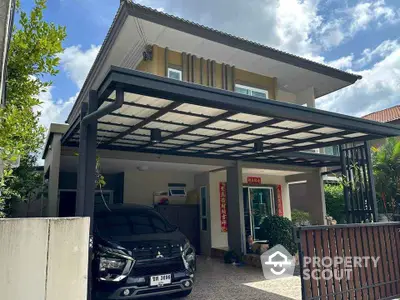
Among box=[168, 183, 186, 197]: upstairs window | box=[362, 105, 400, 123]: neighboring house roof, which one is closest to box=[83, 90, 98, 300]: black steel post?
box=[168, 183, 186, 197]: upstairs window

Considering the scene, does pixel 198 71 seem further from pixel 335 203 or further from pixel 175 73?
pixel 335 203

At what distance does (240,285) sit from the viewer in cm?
697

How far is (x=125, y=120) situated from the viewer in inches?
216

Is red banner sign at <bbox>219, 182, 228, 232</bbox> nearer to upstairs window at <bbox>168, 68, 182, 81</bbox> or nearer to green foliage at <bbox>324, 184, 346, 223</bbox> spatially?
upstairs window at <bbox>168, 68, 182, 81</bbox>

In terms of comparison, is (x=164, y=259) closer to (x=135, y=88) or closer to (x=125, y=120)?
(x=125, y=120)

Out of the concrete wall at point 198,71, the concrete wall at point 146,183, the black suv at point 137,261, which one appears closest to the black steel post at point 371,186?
the concrete wall at point 198,71

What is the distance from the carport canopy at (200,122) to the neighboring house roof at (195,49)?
236 centimetres

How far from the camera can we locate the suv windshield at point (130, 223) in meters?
6.05

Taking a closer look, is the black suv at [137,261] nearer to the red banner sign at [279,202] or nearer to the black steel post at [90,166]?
the black steel post at [90,166]

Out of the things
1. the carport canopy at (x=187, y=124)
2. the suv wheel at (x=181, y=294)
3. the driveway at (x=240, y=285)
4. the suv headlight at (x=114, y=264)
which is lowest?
the driveway at (x=240, y=285)

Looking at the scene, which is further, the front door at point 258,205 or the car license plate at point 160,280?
the front door at point 258,205

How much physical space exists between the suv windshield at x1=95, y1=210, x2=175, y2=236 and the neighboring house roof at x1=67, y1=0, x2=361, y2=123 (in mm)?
2605

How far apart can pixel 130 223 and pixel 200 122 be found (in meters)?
2.53

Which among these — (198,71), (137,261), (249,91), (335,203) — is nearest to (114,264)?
(137,261)
